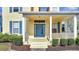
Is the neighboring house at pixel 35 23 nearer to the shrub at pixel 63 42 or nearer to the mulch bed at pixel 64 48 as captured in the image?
the shrub at pixel 63 42

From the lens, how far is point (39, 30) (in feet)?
86.2

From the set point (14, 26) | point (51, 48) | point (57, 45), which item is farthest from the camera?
point (14, 26)

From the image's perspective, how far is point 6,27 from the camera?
2502 cm

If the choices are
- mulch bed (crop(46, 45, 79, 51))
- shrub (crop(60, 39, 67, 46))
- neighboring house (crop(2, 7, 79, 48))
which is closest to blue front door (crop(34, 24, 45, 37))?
neighboring house (crop(2, 7, 79, 48))

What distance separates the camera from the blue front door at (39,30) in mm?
26047

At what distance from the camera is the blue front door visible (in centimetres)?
2605

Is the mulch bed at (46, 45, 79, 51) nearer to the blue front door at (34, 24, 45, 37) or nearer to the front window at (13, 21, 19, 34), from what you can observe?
the front window at (13, 21, 19, 34)
